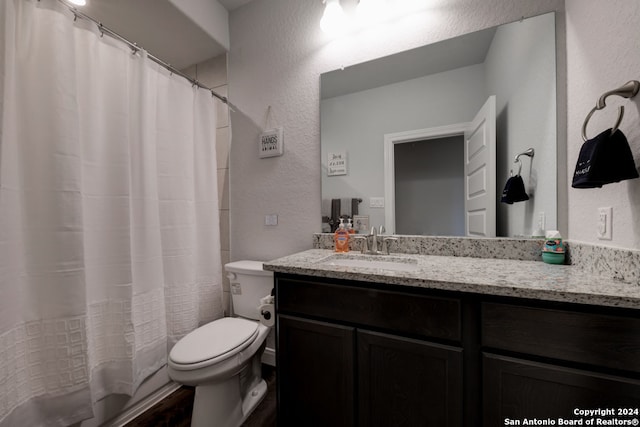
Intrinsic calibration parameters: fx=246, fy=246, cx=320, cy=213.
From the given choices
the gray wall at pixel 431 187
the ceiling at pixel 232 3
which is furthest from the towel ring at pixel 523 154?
the ceiling at pixel 232 3

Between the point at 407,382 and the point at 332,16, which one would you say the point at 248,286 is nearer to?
the point at 407,382

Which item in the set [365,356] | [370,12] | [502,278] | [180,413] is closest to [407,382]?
[365,356]

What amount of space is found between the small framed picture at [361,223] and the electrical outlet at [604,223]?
934 mm

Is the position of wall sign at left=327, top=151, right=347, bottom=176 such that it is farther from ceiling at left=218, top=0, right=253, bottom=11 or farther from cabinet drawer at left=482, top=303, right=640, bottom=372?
ceiling at left=218, top=0, right=253, bottom=11

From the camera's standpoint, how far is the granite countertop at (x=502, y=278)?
663 mm

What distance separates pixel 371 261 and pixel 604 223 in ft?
2.86

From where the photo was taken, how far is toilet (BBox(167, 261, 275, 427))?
3.58ft

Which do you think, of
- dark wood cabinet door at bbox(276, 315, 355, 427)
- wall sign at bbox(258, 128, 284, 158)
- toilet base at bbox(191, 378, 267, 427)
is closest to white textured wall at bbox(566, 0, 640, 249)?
dark wood cabinet door at bbox(276, 315, 355, 427)

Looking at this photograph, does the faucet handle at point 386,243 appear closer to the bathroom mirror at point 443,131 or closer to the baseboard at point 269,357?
the bathroom mirror at point 443,131

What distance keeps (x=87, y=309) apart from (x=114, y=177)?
58 centimetres

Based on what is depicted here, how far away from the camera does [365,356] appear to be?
92 cm

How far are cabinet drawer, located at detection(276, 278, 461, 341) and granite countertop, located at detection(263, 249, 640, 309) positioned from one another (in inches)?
2.1

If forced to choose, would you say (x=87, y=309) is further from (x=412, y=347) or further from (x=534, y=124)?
(x=534, y=124)

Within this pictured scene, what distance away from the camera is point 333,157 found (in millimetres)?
1555
